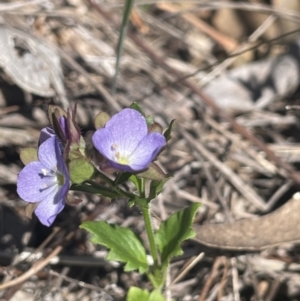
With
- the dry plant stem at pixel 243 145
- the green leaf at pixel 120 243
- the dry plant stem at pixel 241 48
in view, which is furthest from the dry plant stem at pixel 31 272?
the dry plant stem at pixel 241 48

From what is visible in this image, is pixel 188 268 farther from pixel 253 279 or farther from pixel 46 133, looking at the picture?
pixel 46 133

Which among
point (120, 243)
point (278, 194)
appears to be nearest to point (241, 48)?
point (278, 194)

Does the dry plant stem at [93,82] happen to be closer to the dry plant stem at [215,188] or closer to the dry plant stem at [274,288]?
the dry plant stem at [215,188]

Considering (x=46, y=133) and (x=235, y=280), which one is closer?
(x=46, y=133)

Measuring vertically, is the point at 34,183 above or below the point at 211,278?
above

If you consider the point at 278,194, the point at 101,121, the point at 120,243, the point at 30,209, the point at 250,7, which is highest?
the point at 101,121

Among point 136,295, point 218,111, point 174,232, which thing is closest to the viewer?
point 136,295

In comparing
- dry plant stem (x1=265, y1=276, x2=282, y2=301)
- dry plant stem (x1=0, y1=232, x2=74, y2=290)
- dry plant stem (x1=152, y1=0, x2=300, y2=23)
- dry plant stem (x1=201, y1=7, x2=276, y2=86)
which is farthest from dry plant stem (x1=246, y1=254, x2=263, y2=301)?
dry plant stem (x1=152, y1=0, x2=300, y2=23)
